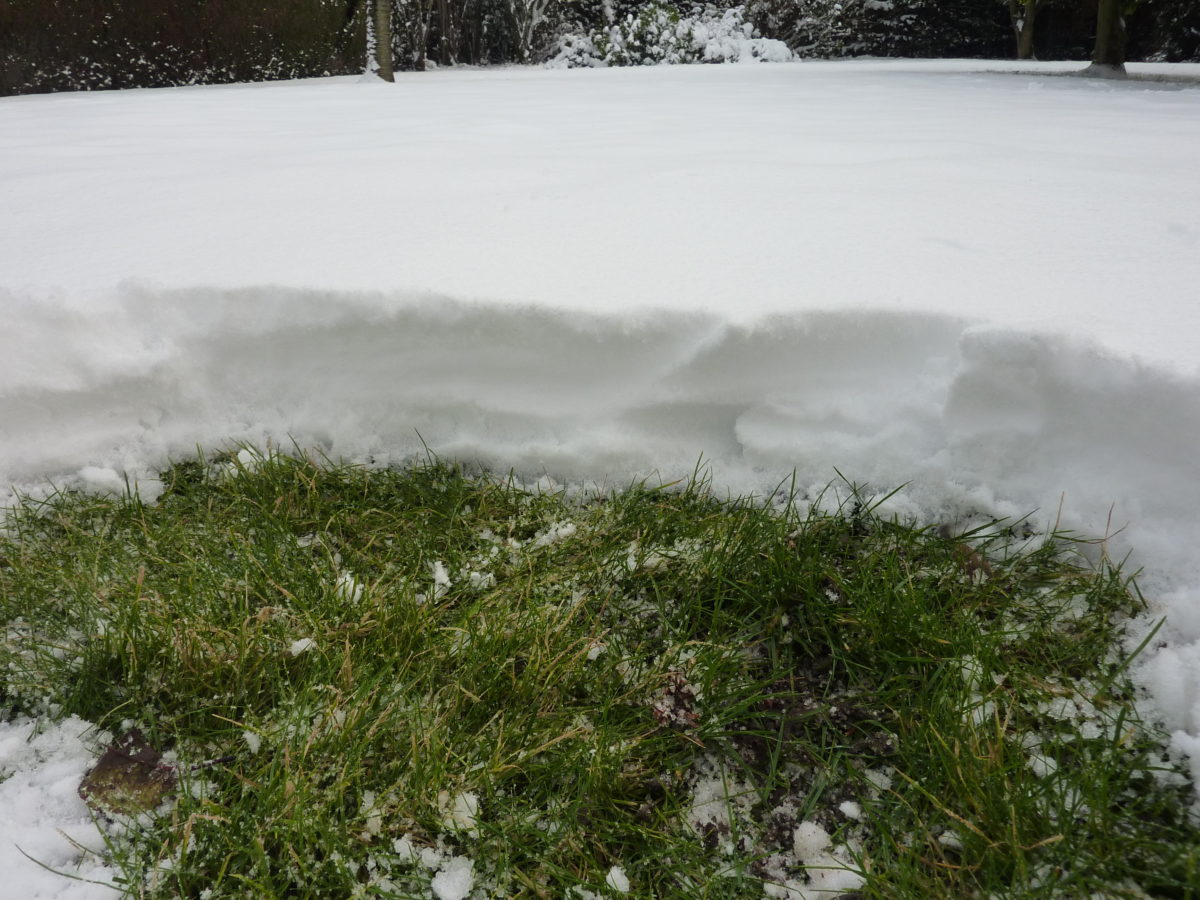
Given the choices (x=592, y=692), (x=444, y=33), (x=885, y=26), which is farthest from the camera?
(x=885, y=26)

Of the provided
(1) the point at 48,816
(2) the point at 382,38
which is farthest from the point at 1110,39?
(1) the point at 48,816

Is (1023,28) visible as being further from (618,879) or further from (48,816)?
(48,816)

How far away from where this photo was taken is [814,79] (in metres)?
5.75

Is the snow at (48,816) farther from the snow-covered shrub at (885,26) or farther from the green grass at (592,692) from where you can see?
the snow-covered shrub at (885,26)

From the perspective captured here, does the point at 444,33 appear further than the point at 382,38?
Yes

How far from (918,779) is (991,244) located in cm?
115

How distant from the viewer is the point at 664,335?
4.27ft

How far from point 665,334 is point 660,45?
1044 cm

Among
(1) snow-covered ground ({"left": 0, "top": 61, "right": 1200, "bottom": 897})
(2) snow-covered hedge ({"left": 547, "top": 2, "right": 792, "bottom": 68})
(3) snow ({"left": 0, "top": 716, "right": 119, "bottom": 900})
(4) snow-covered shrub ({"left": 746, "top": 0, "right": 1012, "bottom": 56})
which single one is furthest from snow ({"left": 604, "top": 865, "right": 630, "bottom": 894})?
(4) snow-covered shrub ({"left": 746, "top": 0, "right": 1012, "bottom": 56})

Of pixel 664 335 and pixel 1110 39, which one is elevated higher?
pixel 1110 39

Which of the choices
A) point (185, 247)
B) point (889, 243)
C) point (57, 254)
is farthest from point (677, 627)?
point (57, 254)

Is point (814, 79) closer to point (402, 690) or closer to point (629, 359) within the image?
point (629, 359)

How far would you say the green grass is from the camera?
2.65 ft

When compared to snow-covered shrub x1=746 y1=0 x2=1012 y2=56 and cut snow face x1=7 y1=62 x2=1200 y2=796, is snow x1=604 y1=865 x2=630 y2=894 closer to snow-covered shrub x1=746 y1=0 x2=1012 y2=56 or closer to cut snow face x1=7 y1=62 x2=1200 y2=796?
cut snow face x1=7 y1=62 x2=1200 y2=796
